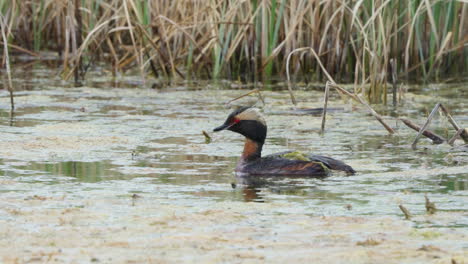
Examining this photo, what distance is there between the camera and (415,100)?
39.2ft

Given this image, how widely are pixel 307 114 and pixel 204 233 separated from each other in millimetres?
5737

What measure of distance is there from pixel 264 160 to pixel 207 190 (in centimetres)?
110

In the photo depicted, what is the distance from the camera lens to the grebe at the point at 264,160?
733 centimetres

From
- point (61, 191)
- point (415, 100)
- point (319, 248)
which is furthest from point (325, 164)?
point (415, 100)

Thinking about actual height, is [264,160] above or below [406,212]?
below

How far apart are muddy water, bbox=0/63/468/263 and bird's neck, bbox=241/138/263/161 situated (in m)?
0.15

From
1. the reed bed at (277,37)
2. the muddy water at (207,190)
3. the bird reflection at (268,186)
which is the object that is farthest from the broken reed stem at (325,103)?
the reed bed at (277,37)

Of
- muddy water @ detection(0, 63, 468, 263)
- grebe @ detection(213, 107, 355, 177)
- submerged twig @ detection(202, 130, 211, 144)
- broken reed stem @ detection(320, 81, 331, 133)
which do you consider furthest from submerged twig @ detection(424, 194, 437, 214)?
submerged twig @ detection(202, 130, 211, 144)

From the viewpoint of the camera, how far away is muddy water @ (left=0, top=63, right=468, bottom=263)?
4.91 meters

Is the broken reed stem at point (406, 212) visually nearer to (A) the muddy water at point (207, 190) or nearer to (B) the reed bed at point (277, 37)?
(A) the muddy water at point (207, 190)

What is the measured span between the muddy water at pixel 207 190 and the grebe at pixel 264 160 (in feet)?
0.36

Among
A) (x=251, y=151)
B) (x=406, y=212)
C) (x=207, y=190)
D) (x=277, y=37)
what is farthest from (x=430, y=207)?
(x=277, y=37)

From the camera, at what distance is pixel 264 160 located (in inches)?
301

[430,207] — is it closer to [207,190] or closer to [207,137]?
[207,190]
